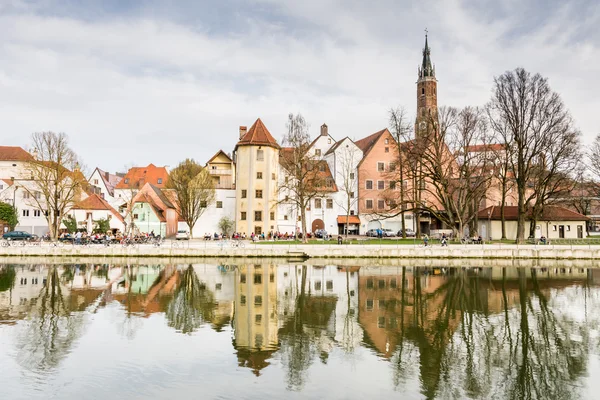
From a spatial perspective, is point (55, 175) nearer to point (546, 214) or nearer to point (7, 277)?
point (7, 277)

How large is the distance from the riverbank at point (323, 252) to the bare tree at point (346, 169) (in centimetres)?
2056

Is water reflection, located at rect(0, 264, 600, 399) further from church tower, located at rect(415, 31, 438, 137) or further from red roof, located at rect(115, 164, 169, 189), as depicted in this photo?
church tower, located at rect(415, 31, 438, 137)

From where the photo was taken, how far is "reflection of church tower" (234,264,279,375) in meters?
13.2

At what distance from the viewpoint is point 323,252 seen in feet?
131

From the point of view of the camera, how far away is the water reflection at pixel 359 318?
1201 cm

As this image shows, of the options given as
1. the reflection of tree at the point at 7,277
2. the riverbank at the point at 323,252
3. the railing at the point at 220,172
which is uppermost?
the railing at the point at 220,172

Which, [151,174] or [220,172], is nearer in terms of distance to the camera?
[220,172]

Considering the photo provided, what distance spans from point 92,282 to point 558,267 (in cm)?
3232

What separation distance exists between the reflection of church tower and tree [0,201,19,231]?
135 ft

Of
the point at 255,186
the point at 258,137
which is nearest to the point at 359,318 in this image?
the point at 255,186

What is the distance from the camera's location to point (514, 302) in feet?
70.1

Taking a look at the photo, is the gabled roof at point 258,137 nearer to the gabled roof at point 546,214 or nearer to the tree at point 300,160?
the tree at point 300,160

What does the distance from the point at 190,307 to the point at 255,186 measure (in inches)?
1462

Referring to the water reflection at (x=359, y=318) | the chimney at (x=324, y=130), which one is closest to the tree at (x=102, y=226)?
the water reflection at (x=359, y=318)
